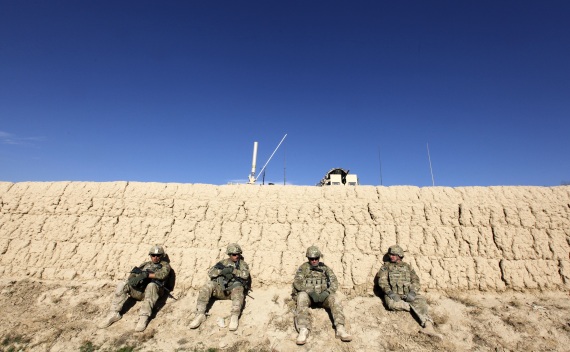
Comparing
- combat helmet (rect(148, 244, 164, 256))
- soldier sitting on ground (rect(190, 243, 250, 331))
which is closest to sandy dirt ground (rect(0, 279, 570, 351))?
soldier sitting on ground (rect(190, 243, 250, 331))

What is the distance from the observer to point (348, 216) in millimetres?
6969

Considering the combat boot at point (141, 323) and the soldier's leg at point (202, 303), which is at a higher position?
the soldier's leg at point (202, 303)

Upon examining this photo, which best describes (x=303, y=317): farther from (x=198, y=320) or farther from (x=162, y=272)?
(x=162, y=272)

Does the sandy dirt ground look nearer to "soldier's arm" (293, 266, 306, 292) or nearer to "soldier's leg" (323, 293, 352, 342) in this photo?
"soldier's leg" (323, 293, 352, 342)

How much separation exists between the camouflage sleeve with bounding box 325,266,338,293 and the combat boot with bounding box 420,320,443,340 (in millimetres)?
1701

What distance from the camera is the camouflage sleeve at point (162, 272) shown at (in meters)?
6.12

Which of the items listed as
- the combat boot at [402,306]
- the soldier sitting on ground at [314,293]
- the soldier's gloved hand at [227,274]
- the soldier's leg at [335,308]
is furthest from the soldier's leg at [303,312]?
the combat boot at [402,306]

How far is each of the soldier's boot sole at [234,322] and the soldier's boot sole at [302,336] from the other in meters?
1.22

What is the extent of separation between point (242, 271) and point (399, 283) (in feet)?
10.8

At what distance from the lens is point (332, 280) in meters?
6.00

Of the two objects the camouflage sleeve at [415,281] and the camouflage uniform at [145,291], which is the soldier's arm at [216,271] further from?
the camouflage sleeve at [415,281]

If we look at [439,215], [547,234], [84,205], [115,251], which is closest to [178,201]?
[115,251]

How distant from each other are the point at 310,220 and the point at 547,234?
5.34 metres

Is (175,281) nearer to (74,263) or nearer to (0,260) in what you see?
(74,263)
